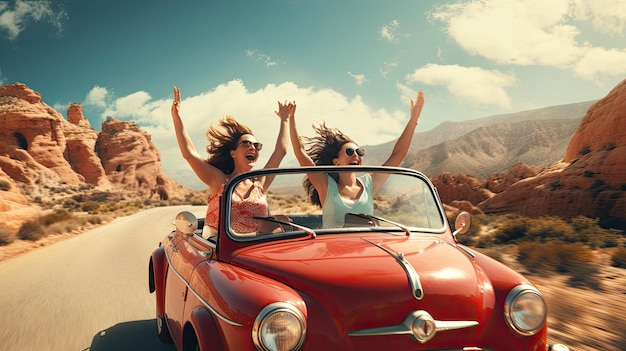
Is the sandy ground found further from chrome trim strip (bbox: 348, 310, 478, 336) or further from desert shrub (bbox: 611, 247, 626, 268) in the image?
chrome trim strip (bbox: 348, 310, 478, 336)

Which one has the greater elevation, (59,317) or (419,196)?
(419,196)

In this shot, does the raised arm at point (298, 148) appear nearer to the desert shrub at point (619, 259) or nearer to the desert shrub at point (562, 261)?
the desert shrub at point (562, 261)

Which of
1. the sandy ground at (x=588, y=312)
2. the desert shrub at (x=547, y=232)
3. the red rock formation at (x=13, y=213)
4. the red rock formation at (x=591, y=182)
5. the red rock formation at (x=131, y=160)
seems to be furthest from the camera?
the red rock formation at (x=131, y=160)

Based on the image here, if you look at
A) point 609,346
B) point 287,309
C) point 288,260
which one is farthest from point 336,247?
point 609,346

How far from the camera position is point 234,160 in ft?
15.7

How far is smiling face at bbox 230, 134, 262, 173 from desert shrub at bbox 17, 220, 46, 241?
13.0 metres

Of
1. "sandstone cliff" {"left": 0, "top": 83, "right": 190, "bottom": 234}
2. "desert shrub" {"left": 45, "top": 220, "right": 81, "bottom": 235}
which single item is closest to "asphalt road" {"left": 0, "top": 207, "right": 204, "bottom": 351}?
"desert shrub" {"left": 45, "top": 220, "right": 81, "bottom": 235}

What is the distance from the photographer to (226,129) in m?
4.87

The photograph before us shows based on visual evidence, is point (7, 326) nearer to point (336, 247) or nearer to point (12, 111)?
point (336, 247)

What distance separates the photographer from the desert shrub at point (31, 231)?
14.5m

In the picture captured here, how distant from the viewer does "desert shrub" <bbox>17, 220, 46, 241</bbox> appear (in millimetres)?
14500

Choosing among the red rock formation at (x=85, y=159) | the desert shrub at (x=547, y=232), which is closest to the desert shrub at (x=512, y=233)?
the desert shrub at (x=547, y=232)

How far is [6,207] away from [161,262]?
19.1 meters

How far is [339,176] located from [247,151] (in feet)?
3.41
